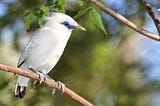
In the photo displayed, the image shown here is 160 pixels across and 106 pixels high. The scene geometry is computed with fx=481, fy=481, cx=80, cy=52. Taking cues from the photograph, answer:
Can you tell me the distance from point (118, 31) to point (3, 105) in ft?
2.16

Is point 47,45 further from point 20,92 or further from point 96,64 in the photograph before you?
point 96,64

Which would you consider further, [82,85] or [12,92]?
[82,85]

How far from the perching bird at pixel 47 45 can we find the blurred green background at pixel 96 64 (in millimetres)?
777

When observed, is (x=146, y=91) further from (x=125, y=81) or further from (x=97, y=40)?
(x=97, y=40)

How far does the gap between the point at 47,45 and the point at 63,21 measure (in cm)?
9

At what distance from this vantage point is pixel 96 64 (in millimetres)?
2180

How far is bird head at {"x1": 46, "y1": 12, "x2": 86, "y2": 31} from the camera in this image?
120cm

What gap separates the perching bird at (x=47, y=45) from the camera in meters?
1.26

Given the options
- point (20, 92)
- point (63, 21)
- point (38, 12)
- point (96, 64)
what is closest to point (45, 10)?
point (38, 12)

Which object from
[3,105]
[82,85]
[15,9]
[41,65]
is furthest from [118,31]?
[41,65]

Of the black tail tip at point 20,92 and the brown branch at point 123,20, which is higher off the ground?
the brown branch at point 123,20

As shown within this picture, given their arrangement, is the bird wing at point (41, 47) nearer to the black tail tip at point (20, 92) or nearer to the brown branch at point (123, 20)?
the black tail tip at point (20, 92)

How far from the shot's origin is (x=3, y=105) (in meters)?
1.92

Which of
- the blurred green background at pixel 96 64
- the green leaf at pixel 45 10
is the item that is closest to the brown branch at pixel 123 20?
the green leaf at pixel 45 10
